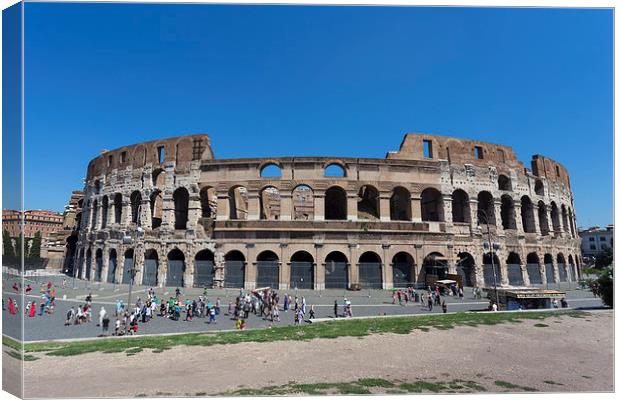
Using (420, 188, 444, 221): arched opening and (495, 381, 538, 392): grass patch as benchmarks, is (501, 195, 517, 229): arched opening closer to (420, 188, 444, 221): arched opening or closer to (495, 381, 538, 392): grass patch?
(420, 188, 444, 221): arched opening

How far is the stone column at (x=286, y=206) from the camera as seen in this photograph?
83.0ft

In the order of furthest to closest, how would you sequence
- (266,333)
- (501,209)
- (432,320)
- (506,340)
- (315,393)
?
(501,209)
(432,320)
(266,333)
(506,340)
(315,393)

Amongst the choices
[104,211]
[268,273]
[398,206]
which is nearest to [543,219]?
[398,206]

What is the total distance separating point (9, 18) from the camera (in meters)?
6.45

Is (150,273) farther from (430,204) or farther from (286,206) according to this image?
(430,204)

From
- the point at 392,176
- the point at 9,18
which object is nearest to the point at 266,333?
the point at 9,18

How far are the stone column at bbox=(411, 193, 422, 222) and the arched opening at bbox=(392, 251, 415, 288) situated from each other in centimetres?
286

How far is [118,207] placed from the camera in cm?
3144

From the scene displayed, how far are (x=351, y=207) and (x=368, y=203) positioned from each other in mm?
5866

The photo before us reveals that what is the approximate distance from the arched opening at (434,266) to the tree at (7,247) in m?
23.2

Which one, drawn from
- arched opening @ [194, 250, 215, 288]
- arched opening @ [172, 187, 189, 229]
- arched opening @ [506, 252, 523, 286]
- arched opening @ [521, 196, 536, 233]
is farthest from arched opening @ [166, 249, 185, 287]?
arched opening @ [521, 196, 536, 233]

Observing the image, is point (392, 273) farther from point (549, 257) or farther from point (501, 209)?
point (549, 257)

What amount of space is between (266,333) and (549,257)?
Answer: 99.1 ft

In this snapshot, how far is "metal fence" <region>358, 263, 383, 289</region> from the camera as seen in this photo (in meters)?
24.5
